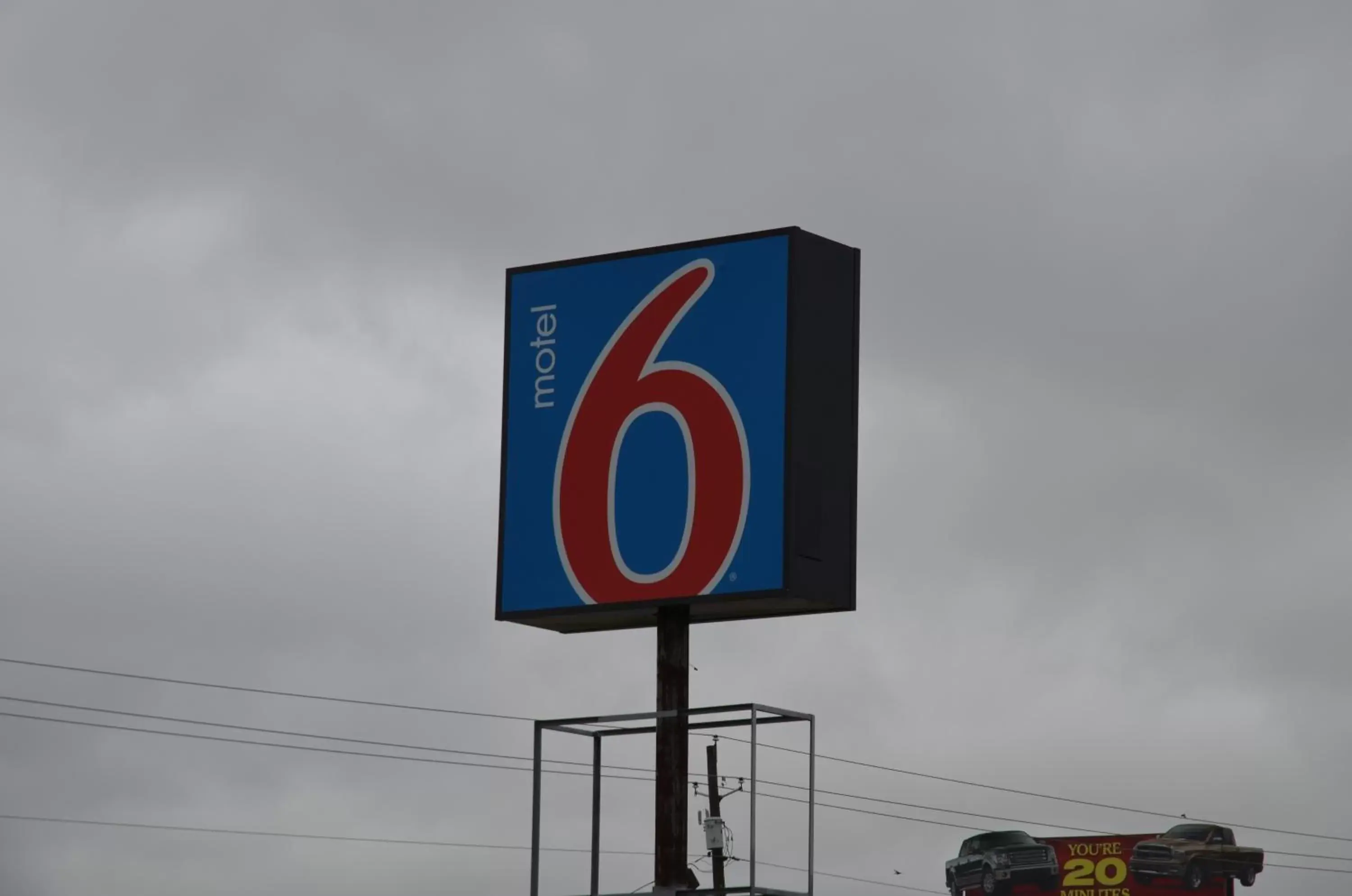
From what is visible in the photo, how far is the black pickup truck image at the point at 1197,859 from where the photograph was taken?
2879 inches

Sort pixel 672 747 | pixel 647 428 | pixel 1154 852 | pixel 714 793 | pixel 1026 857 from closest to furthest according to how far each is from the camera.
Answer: pixel 672 747 < pixel 647 428 < pixel 714 793 < pixel 1154 852 < pixel 1026 857

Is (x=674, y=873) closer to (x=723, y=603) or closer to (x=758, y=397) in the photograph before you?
(x=723, y=603)

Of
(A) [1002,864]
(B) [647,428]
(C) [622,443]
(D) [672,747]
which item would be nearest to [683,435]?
(B) [647,428]

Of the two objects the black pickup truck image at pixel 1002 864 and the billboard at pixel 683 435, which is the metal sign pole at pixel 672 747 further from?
the black pickup truck image at pixel 1002 864

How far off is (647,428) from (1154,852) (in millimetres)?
58268

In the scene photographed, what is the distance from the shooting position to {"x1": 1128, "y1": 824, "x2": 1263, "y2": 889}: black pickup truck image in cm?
7312

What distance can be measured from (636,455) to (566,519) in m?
0.91

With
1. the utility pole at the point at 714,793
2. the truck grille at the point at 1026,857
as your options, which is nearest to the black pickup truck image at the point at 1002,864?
the truck grille at the point at 1026,857

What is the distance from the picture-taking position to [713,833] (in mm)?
20609

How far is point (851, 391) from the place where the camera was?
760 inches

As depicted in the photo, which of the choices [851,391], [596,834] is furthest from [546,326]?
[596,834]

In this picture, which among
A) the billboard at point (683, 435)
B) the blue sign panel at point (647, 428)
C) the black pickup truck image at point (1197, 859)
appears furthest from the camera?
the black pickup truck image at point (1197, 859)

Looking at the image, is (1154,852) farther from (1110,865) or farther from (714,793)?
(714,793)

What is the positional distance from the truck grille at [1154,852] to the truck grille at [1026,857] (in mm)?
3131
